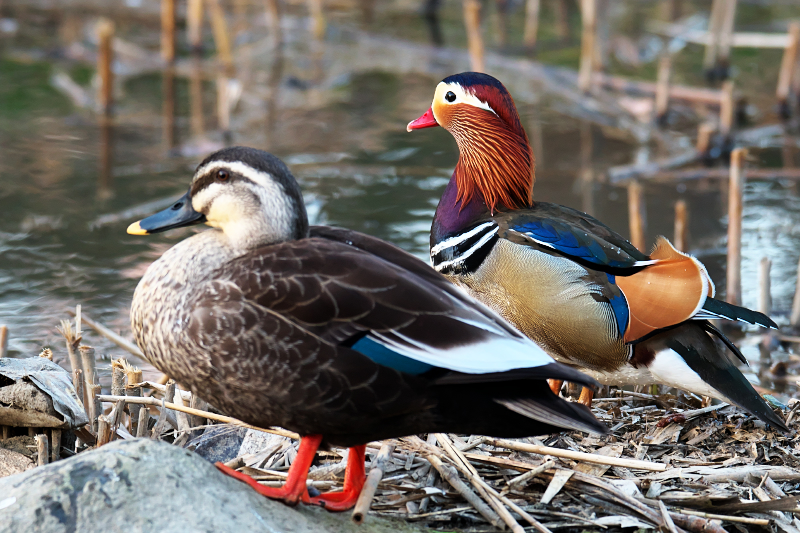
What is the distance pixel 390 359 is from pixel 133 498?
0.82 metres

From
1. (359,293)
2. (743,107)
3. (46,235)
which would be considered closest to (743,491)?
(359,293)

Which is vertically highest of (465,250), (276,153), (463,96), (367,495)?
(463,96)

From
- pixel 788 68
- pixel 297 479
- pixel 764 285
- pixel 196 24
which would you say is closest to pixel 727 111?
pixel 788 68

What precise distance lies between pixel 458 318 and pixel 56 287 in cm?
416

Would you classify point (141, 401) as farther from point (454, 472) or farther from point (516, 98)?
point (516, 98)

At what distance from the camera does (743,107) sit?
31.8 feet

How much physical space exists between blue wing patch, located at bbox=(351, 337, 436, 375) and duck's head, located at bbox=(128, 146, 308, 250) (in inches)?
19.8

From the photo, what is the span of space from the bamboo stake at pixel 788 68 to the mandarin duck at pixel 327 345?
7630mm

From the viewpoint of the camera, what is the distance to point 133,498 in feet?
8.29

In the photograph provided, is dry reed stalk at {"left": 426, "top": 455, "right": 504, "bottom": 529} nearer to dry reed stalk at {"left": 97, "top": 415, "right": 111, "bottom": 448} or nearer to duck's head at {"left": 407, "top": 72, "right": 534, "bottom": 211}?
dry reed stalk at {"left": 97, "top": 415, "right": 111, "bottom": 448}

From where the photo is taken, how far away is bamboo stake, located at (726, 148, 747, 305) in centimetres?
518

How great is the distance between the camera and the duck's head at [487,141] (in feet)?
13.8

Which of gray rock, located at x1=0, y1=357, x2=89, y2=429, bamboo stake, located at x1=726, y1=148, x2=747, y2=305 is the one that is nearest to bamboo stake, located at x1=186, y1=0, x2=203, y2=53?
bamboo stake, located at x1=726, y1=148, x2=747, y2=305

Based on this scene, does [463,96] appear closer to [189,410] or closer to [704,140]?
[189,410]
